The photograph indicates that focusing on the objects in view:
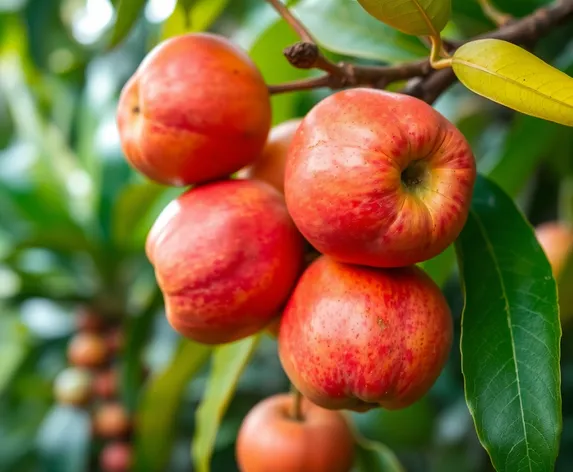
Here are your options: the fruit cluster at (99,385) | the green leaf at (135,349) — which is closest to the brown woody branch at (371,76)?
the green leaf at (135,349)

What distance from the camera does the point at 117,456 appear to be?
4.98ft

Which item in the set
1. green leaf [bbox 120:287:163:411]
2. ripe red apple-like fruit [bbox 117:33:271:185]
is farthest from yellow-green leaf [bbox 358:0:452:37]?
green leaf [bbox 120:287:163:411]

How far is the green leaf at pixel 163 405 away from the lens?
1.06m

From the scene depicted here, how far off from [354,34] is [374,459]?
0.57 meters

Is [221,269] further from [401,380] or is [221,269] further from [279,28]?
[279,28]

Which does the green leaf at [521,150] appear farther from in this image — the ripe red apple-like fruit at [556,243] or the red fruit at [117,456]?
the red fruit at [117,456]

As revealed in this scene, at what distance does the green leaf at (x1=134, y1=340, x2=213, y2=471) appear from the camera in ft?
3.49

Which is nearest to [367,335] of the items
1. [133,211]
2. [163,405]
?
[163,405]

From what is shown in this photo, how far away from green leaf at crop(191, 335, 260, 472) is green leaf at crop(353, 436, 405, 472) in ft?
0.71

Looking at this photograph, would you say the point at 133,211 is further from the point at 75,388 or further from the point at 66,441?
the point at 66,441

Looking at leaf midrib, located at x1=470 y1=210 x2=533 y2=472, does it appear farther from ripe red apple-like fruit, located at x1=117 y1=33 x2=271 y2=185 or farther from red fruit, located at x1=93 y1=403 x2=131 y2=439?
red fruit, located at x1=93 y1=403 x2=131 y2=439

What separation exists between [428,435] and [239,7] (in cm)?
111

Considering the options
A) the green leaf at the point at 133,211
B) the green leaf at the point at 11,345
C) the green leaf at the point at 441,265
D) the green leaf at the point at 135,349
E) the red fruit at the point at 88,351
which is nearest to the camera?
the green leaf at the point at 441,265

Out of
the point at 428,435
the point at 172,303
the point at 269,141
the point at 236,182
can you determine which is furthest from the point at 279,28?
the point at 428,435
